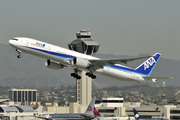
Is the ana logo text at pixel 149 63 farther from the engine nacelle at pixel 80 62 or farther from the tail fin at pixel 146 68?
the engine nacelle at pixel 80 62

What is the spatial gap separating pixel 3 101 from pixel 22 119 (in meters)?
74.3

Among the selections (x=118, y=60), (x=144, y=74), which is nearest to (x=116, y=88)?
(x=144, y=74)

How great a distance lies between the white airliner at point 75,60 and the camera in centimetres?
5372

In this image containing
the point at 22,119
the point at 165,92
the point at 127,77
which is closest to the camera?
the point at 127,77

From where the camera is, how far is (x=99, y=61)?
57781 mm

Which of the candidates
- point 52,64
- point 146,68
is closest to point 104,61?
point 52,64

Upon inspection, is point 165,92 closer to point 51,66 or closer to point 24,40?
point 51,66

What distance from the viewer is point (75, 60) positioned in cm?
5691

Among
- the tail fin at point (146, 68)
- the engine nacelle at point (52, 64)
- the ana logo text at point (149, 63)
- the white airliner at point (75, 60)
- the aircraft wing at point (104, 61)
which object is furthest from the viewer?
the ana logo text at point (149, 63)

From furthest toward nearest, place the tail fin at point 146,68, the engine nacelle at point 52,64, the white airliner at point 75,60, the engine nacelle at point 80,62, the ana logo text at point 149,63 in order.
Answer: the ana logo text at point 149,63 → the tail fin at point 146,68 → the engine nacelle at point 52,64 → the engine nacelle at point 80,62 → the white airliner at point 75,60

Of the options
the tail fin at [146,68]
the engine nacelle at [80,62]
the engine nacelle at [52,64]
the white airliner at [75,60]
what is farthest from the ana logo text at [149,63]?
the engine nacelle at [52,64]

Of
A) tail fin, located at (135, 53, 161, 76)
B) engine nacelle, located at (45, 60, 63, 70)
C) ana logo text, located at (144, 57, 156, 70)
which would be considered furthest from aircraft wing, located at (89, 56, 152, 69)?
ana logo text, located at (144, 57, 156, 70)

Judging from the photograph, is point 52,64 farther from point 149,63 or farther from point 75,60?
point 149,63

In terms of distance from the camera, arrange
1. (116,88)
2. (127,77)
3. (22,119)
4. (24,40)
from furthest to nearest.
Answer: (116,88) → (22,119) → (127,77) → (24,40)
